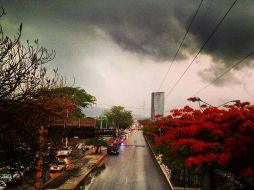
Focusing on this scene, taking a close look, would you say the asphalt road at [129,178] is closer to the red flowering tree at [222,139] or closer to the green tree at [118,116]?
the red flowering tree at [222,139]

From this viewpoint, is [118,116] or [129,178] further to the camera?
[118,116]

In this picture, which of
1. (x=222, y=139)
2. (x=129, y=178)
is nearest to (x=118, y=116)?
(x=129, y=178)

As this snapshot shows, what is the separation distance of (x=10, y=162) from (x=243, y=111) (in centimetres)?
974

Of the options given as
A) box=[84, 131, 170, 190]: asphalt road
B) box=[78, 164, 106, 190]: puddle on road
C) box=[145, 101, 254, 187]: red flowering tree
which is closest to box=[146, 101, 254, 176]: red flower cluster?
box=[145, 101, 254, 187]: red flowering tree

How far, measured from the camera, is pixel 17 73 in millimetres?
9203

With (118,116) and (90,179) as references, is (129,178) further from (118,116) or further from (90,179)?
(118,116)

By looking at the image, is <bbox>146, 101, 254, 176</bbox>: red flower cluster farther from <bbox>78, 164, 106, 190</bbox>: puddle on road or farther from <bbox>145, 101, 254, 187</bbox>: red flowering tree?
<bbox>78, 164, 106, 190</bbox>: puddle on road

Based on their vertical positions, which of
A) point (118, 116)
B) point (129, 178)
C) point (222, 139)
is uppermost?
point (118, 116)

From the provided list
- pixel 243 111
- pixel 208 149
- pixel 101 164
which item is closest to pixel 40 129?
pixel 208 149

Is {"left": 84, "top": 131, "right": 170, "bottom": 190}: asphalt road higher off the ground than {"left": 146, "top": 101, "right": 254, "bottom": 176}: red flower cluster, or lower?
lower

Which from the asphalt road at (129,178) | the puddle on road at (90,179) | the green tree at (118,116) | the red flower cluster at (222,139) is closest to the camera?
the red flower cluster at (222,139)

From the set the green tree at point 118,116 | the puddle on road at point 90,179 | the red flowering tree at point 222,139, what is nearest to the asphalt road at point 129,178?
the puddle on road at point 90,179

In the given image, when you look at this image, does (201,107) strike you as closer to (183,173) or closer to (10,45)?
(183,173)

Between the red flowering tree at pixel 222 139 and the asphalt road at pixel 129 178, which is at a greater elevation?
the red flowering tree at pixel 222 139
